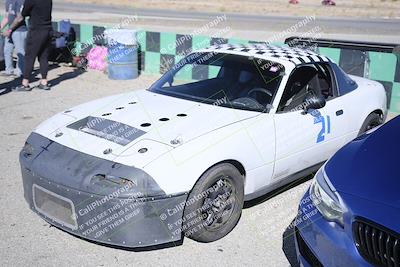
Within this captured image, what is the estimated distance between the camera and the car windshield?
450cm

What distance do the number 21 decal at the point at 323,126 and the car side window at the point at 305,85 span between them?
22 cm

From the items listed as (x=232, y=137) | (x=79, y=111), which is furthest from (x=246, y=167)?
(x=79, y=111)

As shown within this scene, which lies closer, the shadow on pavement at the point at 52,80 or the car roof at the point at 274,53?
the car roof at the point at 274,53

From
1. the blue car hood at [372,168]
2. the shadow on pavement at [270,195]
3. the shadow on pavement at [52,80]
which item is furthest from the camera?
the shadow on pavement at [52,80]

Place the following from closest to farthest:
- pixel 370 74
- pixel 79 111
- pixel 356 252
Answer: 1. pixel 356 252
2. pixel 79 111
3. pixel 370 74

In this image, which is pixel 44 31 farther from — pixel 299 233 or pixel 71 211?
pixel 299 233

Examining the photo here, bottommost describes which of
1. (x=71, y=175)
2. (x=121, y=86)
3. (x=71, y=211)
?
(x=121, y=86)

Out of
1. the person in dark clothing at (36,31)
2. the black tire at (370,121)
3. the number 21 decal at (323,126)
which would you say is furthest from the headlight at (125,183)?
the person in dark clothing at (36,31)

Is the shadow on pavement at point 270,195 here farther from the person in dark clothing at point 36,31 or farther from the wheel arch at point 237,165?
the person in dark clothing at point 36,31

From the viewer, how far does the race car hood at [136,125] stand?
368 cm

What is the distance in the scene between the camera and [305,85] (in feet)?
15.9

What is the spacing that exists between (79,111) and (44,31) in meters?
4.58

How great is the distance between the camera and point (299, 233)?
3191mm

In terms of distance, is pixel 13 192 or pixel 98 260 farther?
pixel 13 192
